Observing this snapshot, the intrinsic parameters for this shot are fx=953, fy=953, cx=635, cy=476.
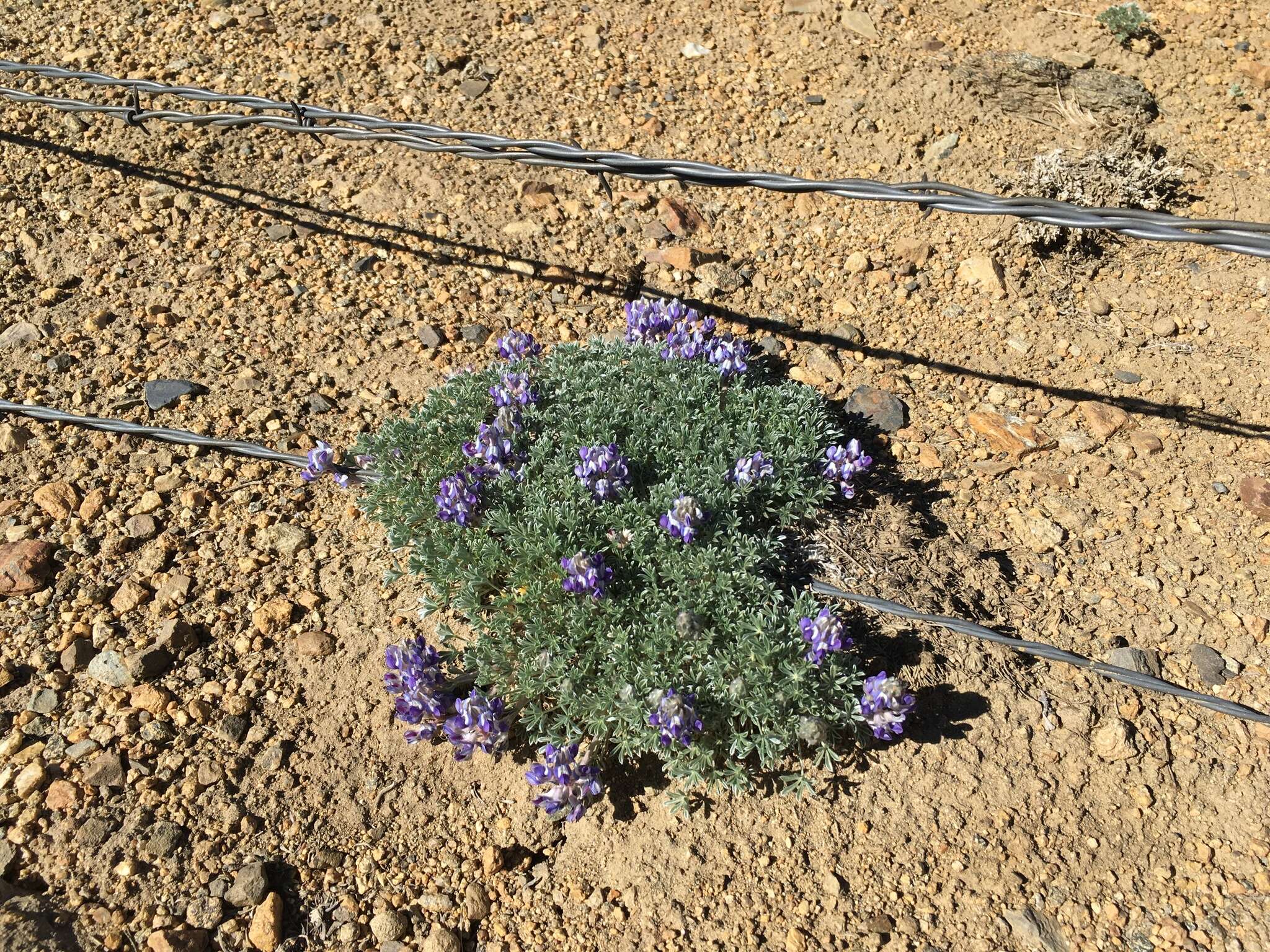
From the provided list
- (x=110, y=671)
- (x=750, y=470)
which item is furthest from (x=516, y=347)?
(x=110, y=671)

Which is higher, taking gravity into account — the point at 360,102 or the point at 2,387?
the point at 360,102

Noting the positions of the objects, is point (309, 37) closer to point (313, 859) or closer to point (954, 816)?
point (313, 859)

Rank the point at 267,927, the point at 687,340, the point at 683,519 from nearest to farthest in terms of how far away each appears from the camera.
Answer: the point at 267,927 < the point at 683,519 < the point at 687,340

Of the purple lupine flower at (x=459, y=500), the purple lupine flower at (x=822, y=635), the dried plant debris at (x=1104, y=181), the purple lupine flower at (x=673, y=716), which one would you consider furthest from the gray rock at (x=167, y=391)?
the dried plant debris at (x=1104, y=181)

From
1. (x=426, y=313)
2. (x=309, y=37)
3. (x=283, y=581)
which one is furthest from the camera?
(x=309, y=37)

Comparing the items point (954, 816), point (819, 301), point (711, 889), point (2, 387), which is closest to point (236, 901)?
point (711, 889)

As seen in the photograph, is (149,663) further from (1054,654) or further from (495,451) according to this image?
(1054,654)

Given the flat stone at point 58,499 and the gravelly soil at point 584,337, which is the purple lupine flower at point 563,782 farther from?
the flat stone at point 58,499
